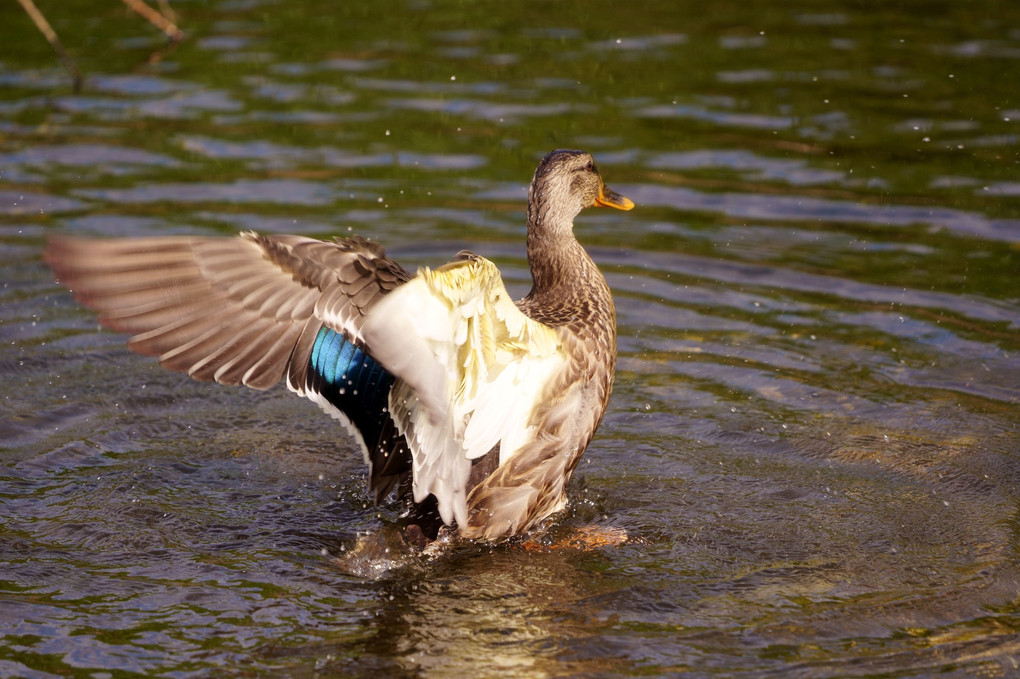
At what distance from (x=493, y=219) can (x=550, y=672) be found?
503 centimetres

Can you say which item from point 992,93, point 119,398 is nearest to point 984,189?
point 992,93

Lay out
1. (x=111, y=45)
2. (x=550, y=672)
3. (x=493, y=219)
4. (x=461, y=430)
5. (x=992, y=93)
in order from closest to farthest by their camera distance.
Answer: (x=550, y=672), (x=461, y=430), (x=493, y=219), (x=992, y=93), (x=111, y=45)

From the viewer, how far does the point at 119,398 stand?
6934 mm

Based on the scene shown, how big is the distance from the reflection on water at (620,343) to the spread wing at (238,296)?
0.93 metres

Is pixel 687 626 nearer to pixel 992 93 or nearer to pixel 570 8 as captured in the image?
pixel 992 93

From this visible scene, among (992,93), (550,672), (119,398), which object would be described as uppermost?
(992,93)

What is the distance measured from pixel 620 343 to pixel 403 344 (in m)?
3.24

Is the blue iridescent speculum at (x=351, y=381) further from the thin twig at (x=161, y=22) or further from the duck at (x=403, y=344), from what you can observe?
the thin twig at (x=161, y=22)

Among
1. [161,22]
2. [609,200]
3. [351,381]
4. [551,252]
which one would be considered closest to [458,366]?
[351,381]

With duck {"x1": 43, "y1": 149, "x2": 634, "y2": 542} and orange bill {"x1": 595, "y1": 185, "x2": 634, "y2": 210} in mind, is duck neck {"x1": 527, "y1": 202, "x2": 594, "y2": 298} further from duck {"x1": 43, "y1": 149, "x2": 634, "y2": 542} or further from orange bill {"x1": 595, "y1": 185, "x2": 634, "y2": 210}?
orange bill {"x1": 595, "y1": 185, "x2": 634, "y2": 210}

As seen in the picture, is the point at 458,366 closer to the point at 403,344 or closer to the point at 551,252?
the point at 403,344

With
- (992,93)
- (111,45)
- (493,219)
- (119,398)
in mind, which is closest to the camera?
(119,398)

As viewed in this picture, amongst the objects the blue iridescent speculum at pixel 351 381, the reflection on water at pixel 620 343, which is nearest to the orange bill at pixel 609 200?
the reflection on water at pixel 620 343

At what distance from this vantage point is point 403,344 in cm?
452
